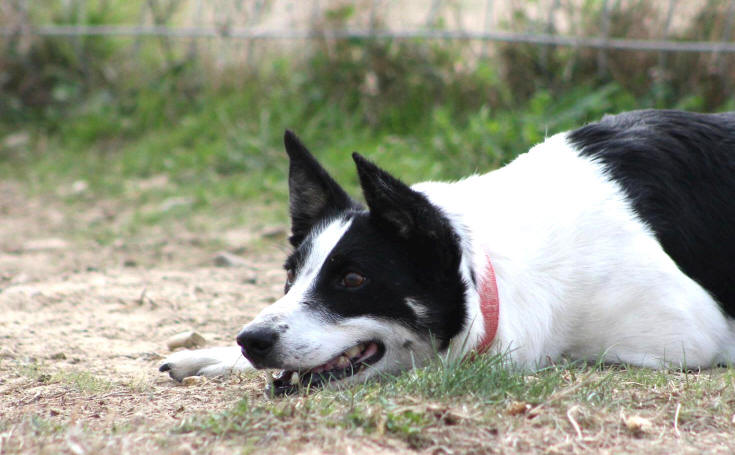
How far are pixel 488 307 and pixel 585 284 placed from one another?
43cm

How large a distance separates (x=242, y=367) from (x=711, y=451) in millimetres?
1761

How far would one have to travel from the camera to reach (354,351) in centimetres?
325

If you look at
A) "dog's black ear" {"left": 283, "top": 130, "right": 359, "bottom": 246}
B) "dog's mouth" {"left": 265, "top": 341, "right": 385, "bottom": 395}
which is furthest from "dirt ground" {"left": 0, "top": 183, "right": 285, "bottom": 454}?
"dog's black ear" {"left": 283, "top": 130, "right": 359, "bottom": 246}

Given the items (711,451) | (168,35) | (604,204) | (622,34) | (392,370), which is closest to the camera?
(711,451)

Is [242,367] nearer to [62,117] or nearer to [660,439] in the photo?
[660,439]

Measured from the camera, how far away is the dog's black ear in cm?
361

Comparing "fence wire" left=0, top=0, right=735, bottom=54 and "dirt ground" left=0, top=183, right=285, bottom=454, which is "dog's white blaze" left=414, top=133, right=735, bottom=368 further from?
"fence wire" left=0, top=0, right=735, bottom=54

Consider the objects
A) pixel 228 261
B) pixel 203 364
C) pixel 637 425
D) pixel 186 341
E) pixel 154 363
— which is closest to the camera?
pixel 637 425

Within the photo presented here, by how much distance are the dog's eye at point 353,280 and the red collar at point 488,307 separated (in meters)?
0.43

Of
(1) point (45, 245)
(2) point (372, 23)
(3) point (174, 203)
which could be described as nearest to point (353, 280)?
(1) point (45, 245)

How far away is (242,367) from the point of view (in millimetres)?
3539

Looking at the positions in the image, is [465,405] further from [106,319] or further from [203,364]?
[106,319]

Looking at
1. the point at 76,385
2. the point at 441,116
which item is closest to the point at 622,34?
the point at 441,116

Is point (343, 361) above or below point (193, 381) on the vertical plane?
above
